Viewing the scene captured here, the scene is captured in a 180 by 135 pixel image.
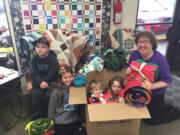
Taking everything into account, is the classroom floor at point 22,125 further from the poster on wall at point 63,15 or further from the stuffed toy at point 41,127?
the poster on wall at point 63,15

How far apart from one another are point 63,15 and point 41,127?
1.59 m

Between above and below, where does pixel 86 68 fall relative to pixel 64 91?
above

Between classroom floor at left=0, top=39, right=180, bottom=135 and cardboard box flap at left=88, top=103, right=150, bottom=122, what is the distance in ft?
2.60

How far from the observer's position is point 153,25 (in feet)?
10.4

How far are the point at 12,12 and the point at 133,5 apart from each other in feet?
5.85

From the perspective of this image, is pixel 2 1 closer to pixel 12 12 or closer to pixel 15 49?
pixel 12 12

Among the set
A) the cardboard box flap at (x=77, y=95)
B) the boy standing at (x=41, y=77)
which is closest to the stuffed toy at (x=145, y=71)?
the cardboard box flap at (x=77, y=95)

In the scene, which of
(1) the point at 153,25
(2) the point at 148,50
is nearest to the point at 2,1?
(2) the point at 148,50

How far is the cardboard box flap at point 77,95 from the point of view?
147 centimetres

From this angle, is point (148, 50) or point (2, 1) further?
point (2, 1)

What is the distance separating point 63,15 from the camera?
8.18ft

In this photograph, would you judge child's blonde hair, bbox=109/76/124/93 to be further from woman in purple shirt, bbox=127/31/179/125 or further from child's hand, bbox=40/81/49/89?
child's hand, bbox=40/81/49/89

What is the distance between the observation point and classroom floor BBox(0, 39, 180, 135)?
196cm

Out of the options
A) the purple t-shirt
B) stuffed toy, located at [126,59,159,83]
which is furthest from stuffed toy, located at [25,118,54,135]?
the purple t-shirt
